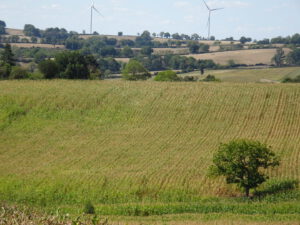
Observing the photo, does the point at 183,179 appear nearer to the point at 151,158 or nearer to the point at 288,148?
the point at 151,158

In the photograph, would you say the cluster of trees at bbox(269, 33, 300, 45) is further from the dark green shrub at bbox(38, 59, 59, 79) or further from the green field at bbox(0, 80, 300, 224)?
the green field at bbox(0, 80, 300, 224)

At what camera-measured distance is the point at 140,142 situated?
48875 mm

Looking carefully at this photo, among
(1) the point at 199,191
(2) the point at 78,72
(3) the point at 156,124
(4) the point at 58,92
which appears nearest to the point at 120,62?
(2) the point at 78,72

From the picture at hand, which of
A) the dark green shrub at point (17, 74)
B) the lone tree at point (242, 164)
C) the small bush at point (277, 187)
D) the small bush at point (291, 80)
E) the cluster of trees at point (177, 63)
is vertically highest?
the cluster of trees at point (177, 63)

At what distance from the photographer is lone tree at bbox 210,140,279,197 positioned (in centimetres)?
3306

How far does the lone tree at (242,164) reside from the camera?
A: 108 ft

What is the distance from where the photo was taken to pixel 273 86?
6650 centimetres

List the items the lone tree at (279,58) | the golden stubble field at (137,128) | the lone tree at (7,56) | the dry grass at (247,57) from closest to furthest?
the golden stubble field at (137,128) → the lone tree at (7,56) → the lone tree at (279,58) → the dry grass at (247,57)

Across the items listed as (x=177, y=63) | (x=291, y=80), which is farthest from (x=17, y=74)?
(x=177, y=63)

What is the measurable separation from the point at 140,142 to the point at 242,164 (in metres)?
16.9

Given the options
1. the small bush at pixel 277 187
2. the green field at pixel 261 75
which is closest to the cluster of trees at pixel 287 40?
the green field at pixel 261 75

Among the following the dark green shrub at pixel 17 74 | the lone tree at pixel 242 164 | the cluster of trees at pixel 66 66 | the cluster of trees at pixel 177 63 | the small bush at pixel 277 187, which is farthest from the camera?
the cluster of trees at pixel 177 63

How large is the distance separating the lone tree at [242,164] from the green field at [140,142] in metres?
1.27

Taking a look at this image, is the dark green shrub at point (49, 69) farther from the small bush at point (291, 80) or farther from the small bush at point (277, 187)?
the small bush at point (277, 187)
